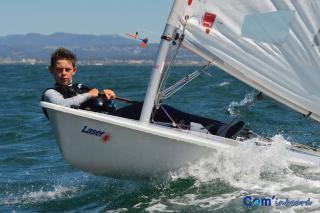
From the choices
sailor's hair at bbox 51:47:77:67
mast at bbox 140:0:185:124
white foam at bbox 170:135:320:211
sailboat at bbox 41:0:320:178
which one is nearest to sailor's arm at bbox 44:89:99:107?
Result: sailboat at bbox 41:0:320:178

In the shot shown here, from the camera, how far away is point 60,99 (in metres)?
5.52

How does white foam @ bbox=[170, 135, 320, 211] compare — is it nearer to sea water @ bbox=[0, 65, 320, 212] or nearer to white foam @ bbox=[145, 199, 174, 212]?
sea water @ bbox=[0, 65, 320, 212]

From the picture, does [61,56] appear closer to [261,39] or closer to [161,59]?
[161,59]

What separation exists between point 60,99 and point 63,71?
0.90 ft

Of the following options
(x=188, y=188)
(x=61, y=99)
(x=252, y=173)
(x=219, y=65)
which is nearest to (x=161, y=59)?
(x=219, y=65)

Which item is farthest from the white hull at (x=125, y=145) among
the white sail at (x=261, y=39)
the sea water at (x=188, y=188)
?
the white sail at (x=261, y=39)

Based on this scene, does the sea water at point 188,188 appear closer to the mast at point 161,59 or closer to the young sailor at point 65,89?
the mast at point 161,59

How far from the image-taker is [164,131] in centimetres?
540

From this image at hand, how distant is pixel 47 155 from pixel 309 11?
13.9 feet

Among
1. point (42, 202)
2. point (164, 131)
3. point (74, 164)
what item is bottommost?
point (42, 202)

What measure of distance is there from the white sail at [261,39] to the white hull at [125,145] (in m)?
0.66

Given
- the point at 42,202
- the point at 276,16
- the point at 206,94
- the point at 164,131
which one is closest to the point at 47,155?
the point at 42,202

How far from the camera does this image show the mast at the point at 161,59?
5.63 m

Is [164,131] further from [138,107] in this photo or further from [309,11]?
[309,11]
